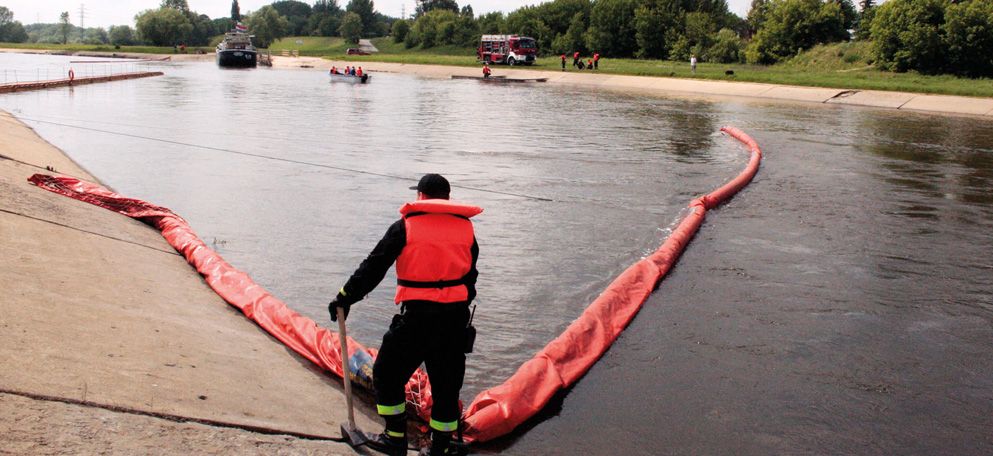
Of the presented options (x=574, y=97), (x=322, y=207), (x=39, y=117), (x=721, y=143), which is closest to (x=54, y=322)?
(x=322, y=207)

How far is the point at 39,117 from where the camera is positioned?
75.3 feet

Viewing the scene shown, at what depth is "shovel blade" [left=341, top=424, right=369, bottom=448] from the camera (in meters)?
4.66

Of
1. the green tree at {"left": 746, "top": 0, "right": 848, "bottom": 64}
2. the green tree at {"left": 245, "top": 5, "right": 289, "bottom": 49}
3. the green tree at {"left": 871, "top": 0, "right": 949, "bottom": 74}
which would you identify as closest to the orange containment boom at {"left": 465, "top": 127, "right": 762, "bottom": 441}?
the green tree at {"left": 871, "top": 0, "right": 949, "bottom": 74}

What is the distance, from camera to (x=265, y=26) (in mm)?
140375

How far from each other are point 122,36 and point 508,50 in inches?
4484

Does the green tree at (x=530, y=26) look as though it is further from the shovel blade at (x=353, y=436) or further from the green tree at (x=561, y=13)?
the shovel blade at (x=353, y=436)

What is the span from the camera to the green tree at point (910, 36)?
44537 mm

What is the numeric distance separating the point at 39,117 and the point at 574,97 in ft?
80.3

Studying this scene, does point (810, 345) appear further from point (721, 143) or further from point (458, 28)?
point (458, 28)

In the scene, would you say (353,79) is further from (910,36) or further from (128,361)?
(128,361)

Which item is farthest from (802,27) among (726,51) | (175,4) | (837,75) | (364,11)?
(175,4)

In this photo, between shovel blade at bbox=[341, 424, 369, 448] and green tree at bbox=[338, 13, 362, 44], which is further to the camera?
green tree at bbox=[338, 13, 362, 44]

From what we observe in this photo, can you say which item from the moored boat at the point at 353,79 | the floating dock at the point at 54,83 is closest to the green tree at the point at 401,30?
the floating dock at the point at 54,83

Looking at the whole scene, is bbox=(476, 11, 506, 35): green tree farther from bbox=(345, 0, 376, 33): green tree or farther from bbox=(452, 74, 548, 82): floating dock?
bbox=(345, 0, 376, 33): green tree
